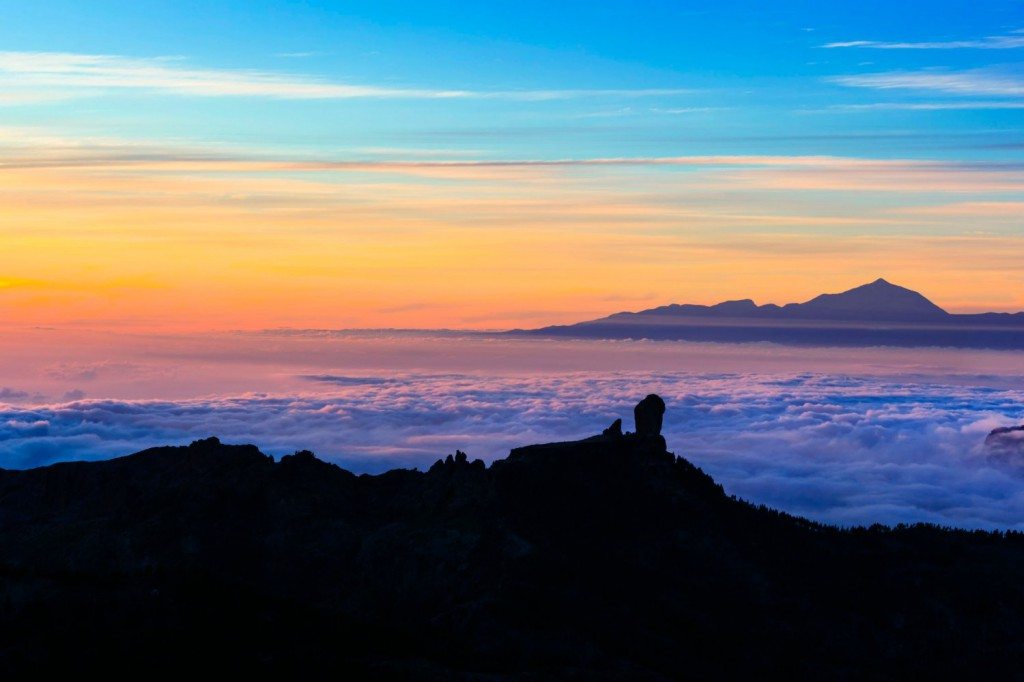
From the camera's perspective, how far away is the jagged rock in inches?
4476

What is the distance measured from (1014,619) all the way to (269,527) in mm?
60480

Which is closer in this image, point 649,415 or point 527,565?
point 527,565

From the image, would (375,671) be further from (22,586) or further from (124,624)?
(22,586)

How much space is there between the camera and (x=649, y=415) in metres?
114

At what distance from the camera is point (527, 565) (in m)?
93.2

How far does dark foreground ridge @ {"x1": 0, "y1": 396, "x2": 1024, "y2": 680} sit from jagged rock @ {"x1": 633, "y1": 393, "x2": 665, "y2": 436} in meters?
0.34

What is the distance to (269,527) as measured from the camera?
103 metres

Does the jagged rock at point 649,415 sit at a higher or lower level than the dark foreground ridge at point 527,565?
higher

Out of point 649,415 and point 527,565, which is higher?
point 649,415

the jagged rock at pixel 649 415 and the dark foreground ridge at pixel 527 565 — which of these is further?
the jagged rock at pixel 649 415

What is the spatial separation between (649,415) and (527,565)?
25.3 m

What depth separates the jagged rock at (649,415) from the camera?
373ft

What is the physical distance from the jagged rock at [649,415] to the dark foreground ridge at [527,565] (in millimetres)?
343

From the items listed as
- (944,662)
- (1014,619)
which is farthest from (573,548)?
(1014,619)
